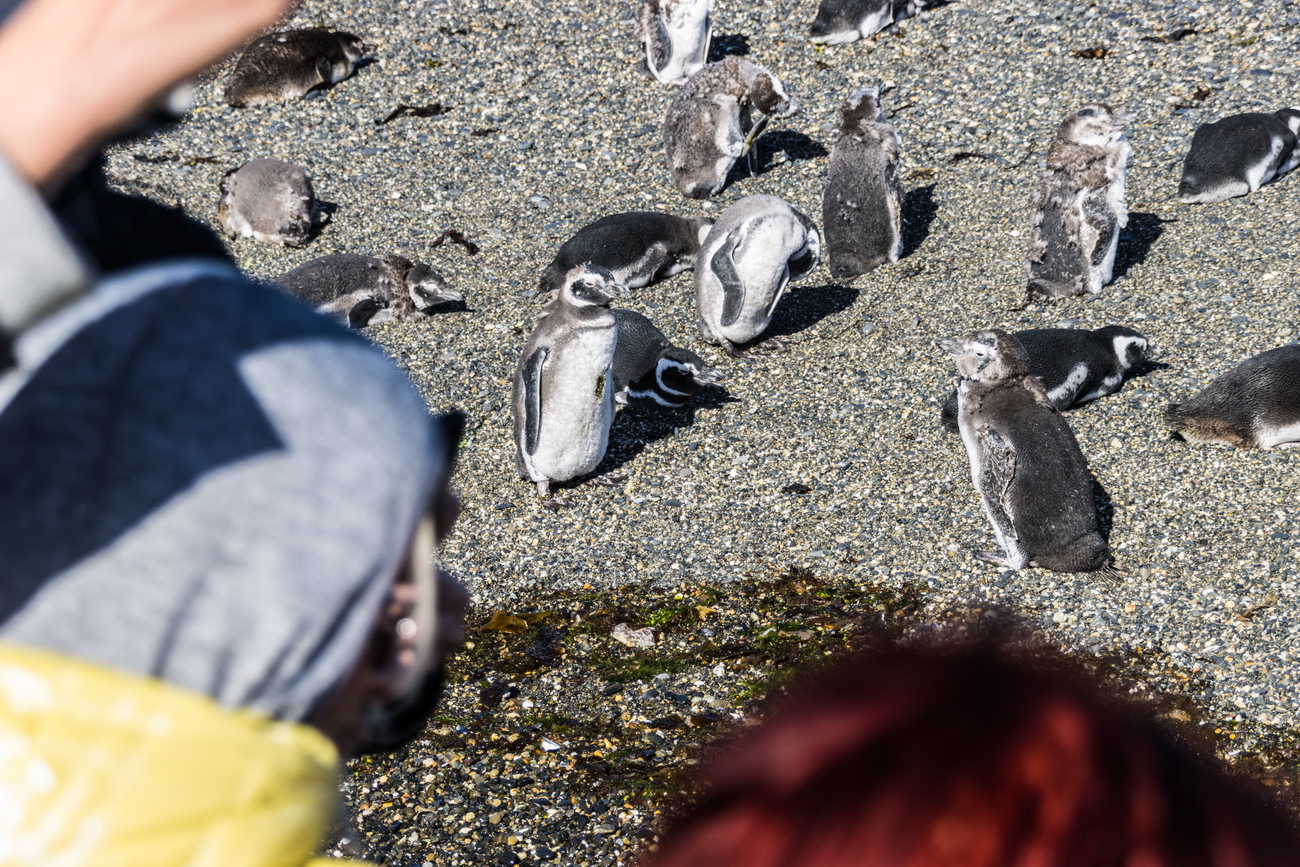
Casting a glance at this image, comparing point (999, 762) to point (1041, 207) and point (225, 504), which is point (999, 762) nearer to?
point (225, 504)

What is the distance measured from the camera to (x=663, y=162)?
926cm

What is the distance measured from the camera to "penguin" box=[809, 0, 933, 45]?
1005cm

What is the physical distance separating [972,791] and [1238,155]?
26.6 feet

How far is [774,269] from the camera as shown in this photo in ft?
23.3

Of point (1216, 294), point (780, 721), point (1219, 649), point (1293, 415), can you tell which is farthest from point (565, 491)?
point (780, 721)

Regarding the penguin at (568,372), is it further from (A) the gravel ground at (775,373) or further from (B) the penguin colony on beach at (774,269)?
(A) the gravel ground at (775,373)

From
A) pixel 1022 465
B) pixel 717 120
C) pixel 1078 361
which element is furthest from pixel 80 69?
pixel 717 120

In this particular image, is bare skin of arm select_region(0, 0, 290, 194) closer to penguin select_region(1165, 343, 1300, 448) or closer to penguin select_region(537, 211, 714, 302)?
penguin select_region(1165, 343, 1300, 448)

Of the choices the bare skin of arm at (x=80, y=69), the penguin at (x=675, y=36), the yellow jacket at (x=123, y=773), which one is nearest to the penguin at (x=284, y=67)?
the penguin at (x=675, y=36)

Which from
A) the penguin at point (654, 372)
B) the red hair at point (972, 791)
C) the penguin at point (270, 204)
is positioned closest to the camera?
the red hair at point (972, 791)

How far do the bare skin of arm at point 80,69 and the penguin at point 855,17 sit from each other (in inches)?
404

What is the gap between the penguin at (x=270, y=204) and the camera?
8.33 metres

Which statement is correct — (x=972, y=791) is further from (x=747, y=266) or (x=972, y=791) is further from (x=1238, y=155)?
(x=1238, y=155)

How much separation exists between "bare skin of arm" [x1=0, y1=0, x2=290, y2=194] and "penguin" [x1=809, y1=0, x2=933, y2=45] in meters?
10.3
